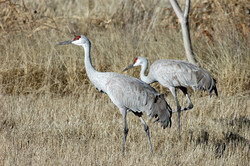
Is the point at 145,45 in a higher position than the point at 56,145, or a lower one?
higher

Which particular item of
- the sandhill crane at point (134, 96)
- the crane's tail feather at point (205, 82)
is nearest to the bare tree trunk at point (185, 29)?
the crane's tail feather at point (205, 82)

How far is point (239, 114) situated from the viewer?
19.8 feet

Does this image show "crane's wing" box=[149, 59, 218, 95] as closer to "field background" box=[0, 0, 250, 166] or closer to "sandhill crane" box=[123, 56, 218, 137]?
"sandhill crane" box=[123, 56, 218, 137]

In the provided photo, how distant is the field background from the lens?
4414mm

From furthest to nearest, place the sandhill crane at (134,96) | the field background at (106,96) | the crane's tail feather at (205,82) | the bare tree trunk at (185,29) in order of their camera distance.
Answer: the bare tree trunk at (185,29) < the crane's tail feather at (205,82) < the sandhill crane at (134,96) < the field background at (106,96)

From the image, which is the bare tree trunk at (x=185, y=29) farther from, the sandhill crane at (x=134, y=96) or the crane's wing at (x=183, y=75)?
the sandhill crane at (x=134, y=96)

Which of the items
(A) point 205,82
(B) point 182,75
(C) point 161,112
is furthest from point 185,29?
(C) point 161,112

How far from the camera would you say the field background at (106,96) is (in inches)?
174

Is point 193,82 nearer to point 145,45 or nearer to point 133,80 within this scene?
point 133,80

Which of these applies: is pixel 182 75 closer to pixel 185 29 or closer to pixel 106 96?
pixel 185 29

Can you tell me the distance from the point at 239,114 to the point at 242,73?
114 cm

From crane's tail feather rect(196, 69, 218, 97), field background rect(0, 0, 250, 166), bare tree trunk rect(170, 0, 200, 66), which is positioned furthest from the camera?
bare tree trunk rect(170, 0, 200, 66)

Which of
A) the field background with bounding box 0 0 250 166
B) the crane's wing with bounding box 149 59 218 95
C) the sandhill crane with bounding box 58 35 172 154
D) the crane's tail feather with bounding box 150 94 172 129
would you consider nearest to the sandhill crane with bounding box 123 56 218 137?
the crane's wing with bounding box 149 59 218 95

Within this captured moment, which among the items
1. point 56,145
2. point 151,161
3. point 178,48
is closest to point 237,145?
point 151,161
